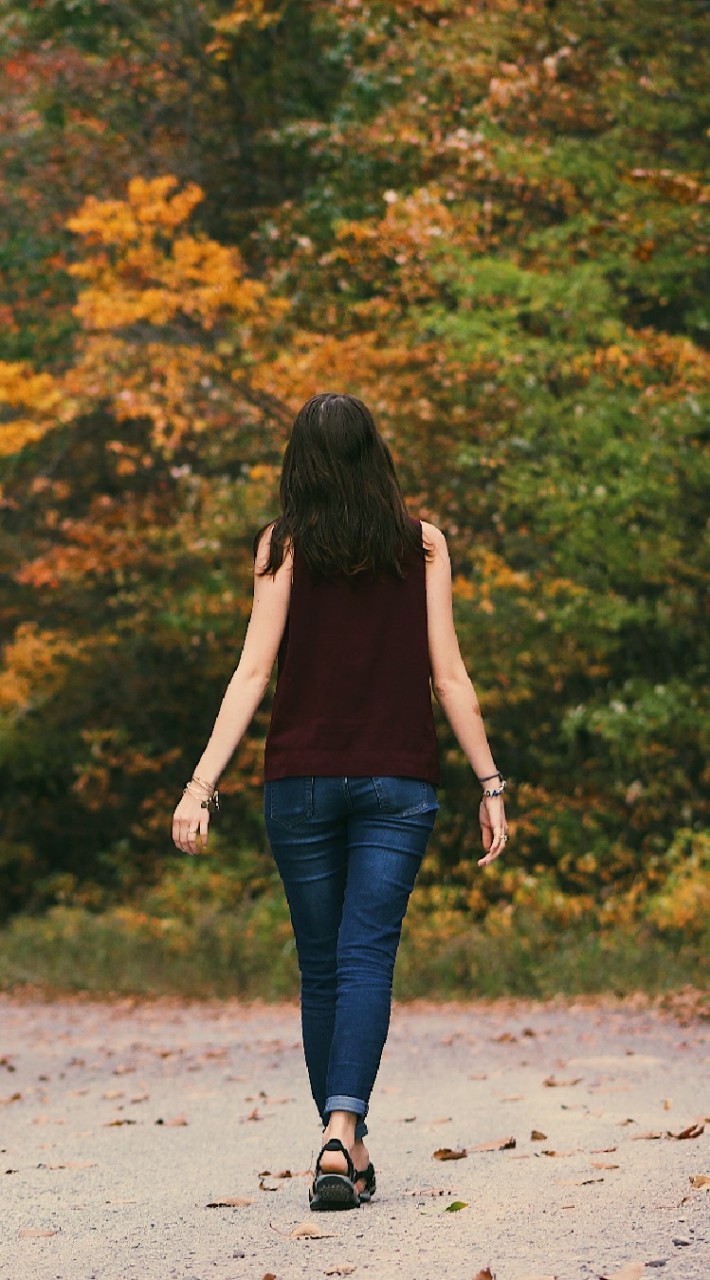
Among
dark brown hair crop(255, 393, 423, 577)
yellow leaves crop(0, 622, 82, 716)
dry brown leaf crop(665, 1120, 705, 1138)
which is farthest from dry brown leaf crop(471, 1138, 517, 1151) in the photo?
yellow leaves crop(0, 622, 82, 716)

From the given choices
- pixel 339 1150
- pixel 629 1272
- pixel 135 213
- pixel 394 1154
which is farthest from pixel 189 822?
pixel 135 213

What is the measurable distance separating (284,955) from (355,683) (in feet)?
37.5

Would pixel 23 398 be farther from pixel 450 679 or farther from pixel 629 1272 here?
pixel 629 1272

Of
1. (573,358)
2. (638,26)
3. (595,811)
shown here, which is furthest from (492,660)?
(638,26)

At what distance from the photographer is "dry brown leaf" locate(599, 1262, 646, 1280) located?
3.83 m

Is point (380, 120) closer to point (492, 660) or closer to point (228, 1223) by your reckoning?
point (492, 660)

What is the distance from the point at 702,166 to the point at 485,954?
256 inches

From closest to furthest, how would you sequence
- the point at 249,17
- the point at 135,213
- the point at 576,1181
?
1. the point at 576,1181
2. the point at 135,213
3. the point at 249,17

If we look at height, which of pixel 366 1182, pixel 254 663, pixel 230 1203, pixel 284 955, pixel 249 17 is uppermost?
pixel 249 17

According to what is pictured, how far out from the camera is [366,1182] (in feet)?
16.2

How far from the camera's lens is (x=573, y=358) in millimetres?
15703

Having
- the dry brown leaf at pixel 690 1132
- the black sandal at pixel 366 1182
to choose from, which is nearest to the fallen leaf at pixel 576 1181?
the black sandal at pixel 366 1182

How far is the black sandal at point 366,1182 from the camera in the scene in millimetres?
4918

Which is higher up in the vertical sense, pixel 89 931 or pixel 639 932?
pixel 639 932
